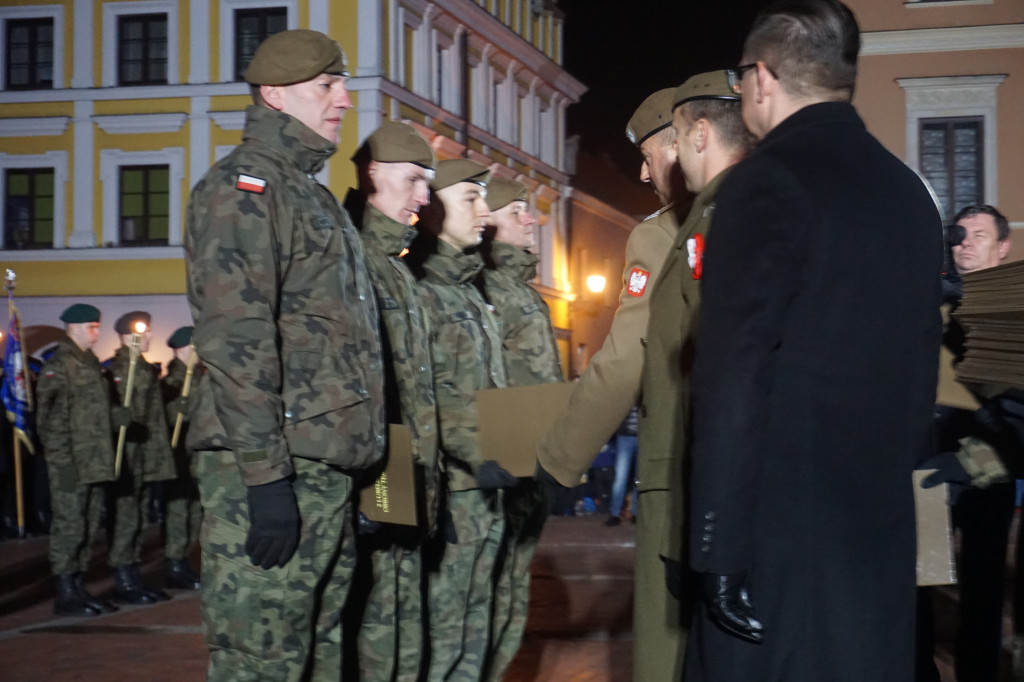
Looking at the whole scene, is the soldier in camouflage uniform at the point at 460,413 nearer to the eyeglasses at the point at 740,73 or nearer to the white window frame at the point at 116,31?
the eyeglasses at the point at 740,73

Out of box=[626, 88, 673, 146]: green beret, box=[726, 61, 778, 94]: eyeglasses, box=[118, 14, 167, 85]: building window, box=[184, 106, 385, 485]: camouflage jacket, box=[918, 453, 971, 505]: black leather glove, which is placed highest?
box=[118, 14, 167, 85]: building window

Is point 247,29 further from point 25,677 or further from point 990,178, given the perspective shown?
point 25,677

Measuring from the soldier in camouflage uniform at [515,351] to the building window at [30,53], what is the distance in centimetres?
2896

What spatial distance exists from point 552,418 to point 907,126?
22.6 m

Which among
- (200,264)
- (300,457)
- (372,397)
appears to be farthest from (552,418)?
(200,264)

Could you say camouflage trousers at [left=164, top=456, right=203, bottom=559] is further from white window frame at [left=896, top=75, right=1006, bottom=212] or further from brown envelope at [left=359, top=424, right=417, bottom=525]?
white window frame at [left=896, top=75, right=1006, bottom=212]

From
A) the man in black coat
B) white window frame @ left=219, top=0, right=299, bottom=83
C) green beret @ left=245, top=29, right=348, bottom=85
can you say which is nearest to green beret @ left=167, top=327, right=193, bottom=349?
green beret @ left=245, top=29, right=348, bottom=85

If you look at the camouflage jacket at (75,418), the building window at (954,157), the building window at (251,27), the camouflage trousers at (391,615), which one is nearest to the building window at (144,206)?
the building window at (251,27)

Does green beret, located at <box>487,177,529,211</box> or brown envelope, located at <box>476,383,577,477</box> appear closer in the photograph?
brown envelope, located at <box>476,383,577,477</box>

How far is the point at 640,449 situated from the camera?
365 cm

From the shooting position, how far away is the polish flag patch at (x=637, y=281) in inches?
155

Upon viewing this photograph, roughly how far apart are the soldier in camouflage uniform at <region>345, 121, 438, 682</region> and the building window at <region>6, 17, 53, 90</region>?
3043cm

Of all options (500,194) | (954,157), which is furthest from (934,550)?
(954,157)

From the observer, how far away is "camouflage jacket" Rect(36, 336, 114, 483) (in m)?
9.08
